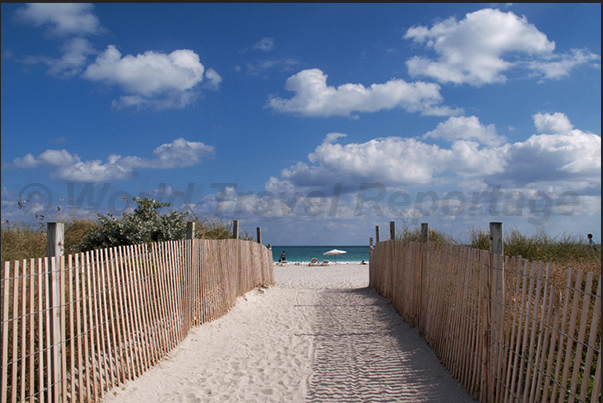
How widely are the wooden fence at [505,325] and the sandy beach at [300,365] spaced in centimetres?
45

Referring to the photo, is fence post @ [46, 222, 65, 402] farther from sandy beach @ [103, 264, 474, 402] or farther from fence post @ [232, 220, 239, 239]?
fence post @ [232, 220, 239, 239]

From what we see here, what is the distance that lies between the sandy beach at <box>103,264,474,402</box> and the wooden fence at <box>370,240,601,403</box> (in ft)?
1.47

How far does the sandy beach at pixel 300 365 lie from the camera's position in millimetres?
5004

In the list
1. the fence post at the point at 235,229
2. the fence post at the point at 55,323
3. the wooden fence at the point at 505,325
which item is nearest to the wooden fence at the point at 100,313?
the fence post at the point at 55,323

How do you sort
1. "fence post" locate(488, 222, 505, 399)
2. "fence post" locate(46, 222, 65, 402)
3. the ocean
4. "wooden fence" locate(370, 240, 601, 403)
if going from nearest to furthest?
1. "wooden fence" locate(370, 240, 601, 403)
2. "fence post" locate(46, 222, 65, 402)
3. "fence post" locate(488, 222, 505, 399)
4. the ocean

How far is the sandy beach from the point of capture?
197 inches

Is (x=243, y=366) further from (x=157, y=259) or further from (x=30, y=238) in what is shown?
(x=30, y=238)

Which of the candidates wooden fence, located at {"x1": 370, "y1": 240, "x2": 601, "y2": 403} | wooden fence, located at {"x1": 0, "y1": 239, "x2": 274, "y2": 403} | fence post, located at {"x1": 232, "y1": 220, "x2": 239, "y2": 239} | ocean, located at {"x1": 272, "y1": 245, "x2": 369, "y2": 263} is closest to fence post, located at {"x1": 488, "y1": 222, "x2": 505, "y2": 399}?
wooden fence, located at {"x1": 370, "y1": 240, "x2": 601, "y2": 403}

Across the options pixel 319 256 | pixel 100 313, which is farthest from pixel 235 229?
pixel 319 256

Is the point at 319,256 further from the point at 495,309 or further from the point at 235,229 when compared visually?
the point at 495,309

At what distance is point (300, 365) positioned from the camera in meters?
6.09

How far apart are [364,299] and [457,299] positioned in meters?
6.39

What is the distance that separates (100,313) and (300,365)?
2815 mm

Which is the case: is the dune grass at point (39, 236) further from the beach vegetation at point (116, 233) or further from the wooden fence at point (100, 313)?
the wooden fence at point (100, 313)
